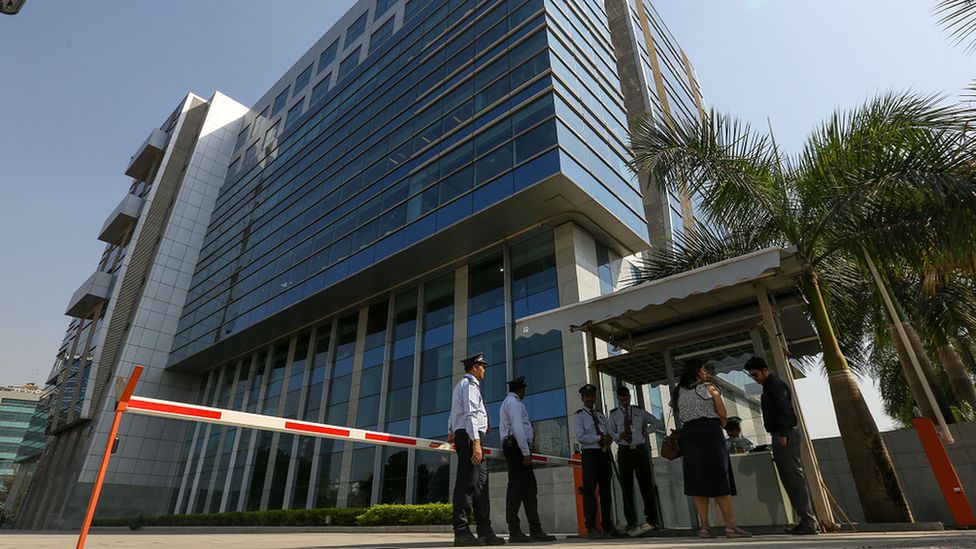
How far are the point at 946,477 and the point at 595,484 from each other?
414cm

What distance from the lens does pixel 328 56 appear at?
114 feet

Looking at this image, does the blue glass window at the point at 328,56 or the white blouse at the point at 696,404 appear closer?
the white blouse at the point at 696,404

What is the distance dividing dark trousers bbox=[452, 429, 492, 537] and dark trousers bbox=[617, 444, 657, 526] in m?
2.25

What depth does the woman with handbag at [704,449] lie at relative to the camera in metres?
4.96

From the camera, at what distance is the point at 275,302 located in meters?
25.6

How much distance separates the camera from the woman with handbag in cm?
496

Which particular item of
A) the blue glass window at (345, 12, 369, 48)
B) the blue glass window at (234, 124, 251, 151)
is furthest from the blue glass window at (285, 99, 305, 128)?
the blue glass window at (234, 124, 251, 151)

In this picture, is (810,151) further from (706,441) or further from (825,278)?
(706,441)

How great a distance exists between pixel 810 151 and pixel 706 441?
19.0 ft

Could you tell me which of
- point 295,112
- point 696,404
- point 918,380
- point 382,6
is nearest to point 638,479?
point 696,404

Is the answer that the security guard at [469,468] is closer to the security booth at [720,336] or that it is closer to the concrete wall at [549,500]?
the security booth at [720,336]

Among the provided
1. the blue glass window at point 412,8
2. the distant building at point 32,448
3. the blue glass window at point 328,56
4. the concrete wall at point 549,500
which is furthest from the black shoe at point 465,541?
the distant building at point 32,448

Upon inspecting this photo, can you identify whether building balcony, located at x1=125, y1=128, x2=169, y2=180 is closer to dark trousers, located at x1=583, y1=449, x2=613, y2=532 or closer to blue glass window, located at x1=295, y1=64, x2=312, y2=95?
blue glass window, located at x1=295, y1=64, x2=312, y2=95

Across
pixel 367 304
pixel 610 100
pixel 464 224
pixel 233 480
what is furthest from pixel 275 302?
pixel 610 100
